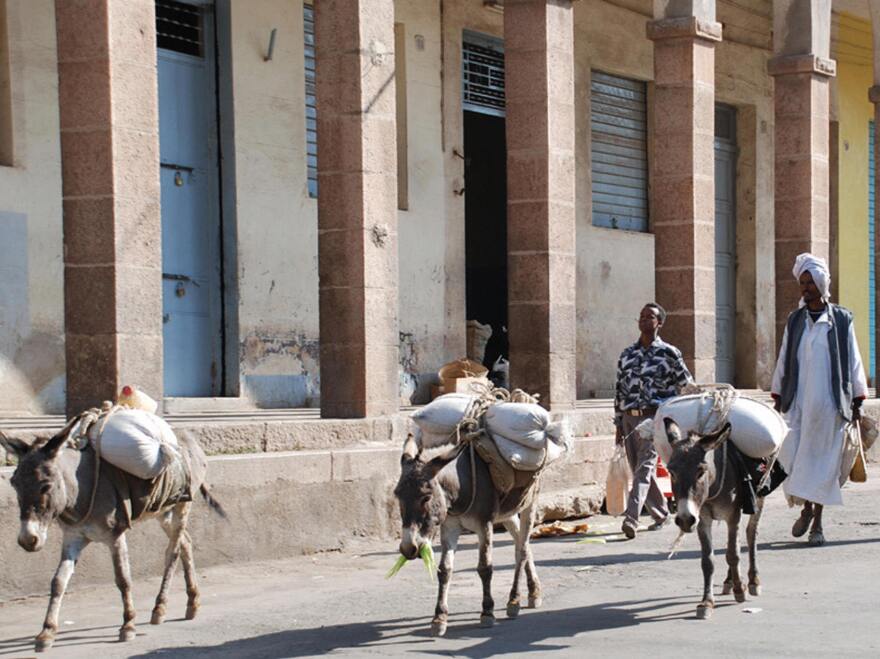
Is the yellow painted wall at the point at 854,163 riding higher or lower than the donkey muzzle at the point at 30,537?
higher

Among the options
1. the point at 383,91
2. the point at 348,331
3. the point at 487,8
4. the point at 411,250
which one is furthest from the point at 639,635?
the point at 487,8

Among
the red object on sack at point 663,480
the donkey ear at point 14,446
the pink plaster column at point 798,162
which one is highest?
Result: the pink plaster column at point 798,162

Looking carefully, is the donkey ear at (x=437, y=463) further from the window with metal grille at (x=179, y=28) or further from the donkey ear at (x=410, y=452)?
the window with metal grille at (x=179, y=28)

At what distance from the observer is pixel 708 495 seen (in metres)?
7.97

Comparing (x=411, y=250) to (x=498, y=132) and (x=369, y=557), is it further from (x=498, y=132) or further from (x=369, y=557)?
(x=369, y=557)

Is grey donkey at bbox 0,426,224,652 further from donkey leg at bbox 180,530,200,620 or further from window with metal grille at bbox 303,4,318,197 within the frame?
window with metal grille at bbox 303,4,318,197

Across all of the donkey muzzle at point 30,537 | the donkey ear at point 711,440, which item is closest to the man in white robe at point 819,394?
the donkey ear at point 711,440

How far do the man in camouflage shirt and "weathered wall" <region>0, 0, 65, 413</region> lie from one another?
4.90m

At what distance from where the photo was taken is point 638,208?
21.1 meters

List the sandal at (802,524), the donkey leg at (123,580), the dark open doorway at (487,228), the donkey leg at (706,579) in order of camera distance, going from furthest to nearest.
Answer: the dark open doorway at (487,228) → the sandal at (802,524) → the donkey leg at (706,579) → the donkey leg at (123,580)

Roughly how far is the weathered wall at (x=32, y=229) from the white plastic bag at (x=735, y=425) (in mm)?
6417

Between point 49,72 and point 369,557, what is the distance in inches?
205

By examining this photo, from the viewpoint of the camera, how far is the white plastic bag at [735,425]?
823 centimetres

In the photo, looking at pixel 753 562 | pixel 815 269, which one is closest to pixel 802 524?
pixel 815 269
